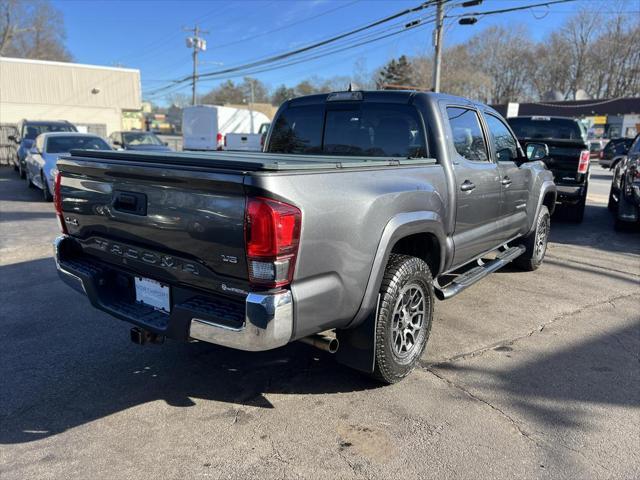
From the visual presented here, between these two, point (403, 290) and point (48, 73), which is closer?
point (403, 290)

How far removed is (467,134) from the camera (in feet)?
14.0

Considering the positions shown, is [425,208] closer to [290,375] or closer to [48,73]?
[290,375]

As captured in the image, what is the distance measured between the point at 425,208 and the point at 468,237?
105 centimetres

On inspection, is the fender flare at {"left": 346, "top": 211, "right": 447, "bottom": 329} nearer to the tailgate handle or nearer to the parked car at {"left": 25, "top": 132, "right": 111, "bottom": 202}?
the tailgate handle

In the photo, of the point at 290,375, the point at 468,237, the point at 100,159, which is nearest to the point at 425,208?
the point at 468,237

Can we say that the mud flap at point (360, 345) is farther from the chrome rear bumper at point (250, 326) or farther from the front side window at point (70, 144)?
the front side window at point (70, 144)

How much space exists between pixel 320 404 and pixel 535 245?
13.8 ft

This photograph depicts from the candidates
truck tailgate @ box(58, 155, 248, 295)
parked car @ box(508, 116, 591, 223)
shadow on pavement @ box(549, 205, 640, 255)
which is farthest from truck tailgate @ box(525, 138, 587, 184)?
truck tailgate @ box(58, 155, 248, 295)

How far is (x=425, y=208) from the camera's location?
3.34 meters

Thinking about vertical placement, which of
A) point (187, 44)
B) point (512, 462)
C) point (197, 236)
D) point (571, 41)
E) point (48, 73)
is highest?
point (571, 41)

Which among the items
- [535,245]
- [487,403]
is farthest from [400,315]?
[535,245]

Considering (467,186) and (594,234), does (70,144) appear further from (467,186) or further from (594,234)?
(594,234)

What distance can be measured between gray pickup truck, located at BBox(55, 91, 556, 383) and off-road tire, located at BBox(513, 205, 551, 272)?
1.96 m

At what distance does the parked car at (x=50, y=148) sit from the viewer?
10953 mm
